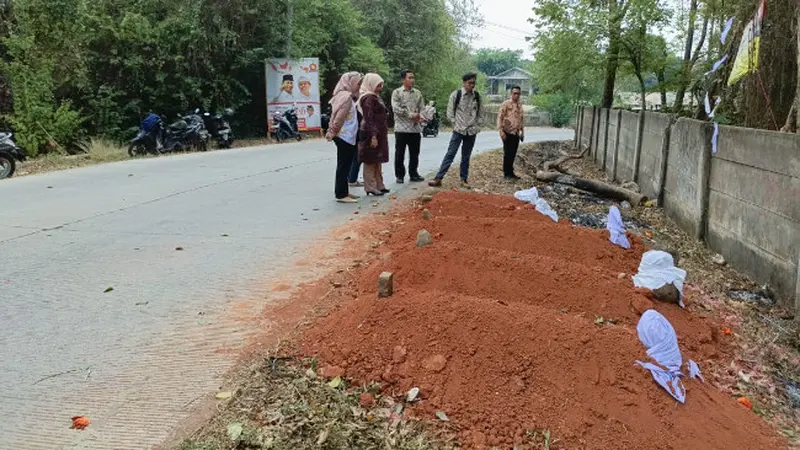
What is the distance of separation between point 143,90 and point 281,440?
18212mm

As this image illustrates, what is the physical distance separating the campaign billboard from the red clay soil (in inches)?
732

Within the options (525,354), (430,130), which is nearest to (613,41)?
(430,130)

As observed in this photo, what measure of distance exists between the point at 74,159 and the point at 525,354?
45.9 ft

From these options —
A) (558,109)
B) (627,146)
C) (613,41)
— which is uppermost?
(613,41)

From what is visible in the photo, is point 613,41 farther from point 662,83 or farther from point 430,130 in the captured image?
point 430,130

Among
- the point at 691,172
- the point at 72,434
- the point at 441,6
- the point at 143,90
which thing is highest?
the point at 441,6

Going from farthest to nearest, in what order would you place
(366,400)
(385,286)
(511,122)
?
(511,122), (385,286), (366,400)

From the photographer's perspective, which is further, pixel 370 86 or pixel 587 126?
pixel 587 126

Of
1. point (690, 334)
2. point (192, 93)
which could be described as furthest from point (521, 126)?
point (192, 93)

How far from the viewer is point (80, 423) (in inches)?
114

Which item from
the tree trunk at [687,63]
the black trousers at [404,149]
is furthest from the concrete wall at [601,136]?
the black trousers at [404,149]

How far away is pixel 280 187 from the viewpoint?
9.98 m

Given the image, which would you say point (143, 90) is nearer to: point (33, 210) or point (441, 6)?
point (33, 210)

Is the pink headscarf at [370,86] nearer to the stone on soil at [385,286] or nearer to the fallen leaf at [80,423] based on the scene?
the stone on soil at [385,286]
